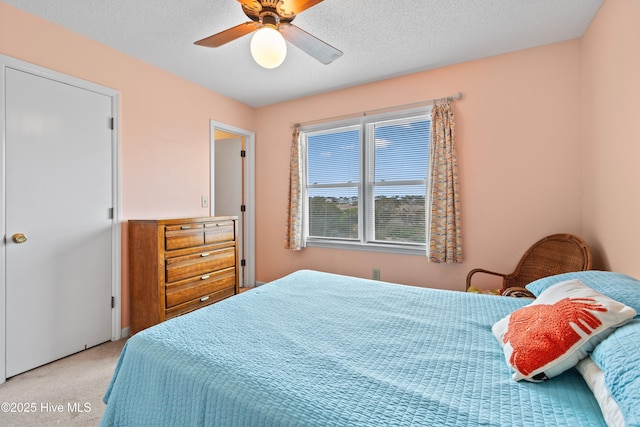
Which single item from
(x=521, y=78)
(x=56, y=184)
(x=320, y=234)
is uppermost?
(x=521, y=78)

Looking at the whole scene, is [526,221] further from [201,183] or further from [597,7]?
[201,183]

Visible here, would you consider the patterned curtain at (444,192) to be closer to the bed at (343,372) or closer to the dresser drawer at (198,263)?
the bed at (343,372)

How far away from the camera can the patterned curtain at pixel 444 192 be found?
287 cm

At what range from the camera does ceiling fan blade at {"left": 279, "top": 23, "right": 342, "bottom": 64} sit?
1794 mm

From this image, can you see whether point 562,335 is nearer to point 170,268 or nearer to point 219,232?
point 170,268

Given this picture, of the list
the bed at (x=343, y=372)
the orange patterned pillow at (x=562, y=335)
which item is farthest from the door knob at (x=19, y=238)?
the orange patterned pillow at (x=562, y=335)

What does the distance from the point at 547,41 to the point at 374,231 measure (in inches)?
93.0

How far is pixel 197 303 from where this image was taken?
9.62 ft

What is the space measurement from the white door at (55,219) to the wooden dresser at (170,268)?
0.23 metres

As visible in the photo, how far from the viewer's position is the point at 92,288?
99.7 inches

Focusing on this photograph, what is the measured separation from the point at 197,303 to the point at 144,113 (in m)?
1.97

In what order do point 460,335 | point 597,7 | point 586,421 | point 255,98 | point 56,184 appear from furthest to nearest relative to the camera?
1. point 255,98
2. point 56,184
3. point 597,7
4. point 460,335
5. point 586,421

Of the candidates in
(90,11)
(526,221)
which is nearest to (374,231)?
(526,221)

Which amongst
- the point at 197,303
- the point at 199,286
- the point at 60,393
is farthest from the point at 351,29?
the point at 60,393
